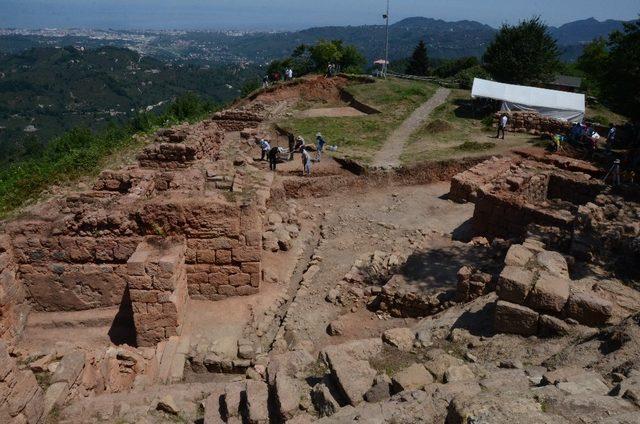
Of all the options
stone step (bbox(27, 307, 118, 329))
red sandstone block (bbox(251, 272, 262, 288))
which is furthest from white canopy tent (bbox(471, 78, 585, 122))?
stone step (bbox(27, 307, 118, 329))

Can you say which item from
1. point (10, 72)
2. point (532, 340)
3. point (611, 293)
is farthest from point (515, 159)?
point (10, 72)

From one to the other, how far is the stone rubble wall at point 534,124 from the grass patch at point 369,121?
6163mm

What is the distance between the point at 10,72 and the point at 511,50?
19720cm

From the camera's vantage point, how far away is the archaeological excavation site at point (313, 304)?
486cm

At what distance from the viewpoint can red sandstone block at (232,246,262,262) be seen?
9.07 metres

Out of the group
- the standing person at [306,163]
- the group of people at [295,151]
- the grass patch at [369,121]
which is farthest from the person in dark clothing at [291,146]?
the standing person at [306,163]

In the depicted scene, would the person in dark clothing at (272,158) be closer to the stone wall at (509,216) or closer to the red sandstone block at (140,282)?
the stone wall at (509,216)

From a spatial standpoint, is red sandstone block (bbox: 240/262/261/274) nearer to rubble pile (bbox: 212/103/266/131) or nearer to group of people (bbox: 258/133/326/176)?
group of people (bbox: 258/133/326/176)

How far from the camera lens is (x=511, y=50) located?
112ft

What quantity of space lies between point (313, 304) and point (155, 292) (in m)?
3.17

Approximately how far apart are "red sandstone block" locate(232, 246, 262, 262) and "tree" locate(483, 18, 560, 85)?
104 ft

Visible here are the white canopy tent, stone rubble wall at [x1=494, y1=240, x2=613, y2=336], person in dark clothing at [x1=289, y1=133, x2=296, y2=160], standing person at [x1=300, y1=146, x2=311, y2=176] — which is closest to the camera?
stone rubble wall at [x1=494, y1=240, x2=613, y2=336]

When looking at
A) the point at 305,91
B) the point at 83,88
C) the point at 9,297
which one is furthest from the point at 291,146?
the point at 83,88

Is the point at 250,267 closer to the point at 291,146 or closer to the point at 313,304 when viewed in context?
the point at 313,304
